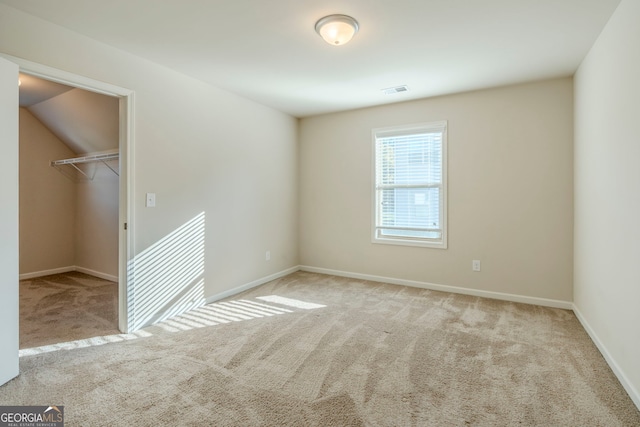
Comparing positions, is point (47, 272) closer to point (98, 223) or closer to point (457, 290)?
point (98, 223)

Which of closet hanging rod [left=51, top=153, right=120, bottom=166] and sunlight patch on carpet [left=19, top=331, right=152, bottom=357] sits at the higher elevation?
closet hanging rod [left=51, top=153, right=120, bottom=166]

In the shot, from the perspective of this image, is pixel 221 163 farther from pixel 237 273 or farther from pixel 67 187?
pixel 67 187

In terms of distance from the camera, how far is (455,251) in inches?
153

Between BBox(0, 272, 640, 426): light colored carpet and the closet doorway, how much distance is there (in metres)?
1.23

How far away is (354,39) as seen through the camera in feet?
8.26

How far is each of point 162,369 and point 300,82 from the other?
2983 mm

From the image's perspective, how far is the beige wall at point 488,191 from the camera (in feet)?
11.0

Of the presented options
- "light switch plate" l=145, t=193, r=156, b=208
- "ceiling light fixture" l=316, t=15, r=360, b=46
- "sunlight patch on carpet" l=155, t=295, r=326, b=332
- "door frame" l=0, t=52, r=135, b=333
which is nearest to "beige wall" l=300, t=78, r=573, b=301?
"sunlight patch on carpet" l=155, t=295, r=326, b=332

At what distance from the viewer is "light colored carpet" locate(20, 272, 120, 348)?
2695 millimetres

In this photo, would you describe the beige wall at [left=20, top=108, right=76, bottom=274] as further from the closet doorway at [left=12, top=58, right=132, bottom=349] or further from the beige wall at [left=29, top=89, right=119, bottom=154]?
the beige wall at [left=29, top=89, right=119, bottom=154]

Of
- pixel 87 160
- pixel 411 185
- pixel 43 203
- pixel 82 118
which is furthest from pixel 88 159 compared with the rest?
pixel 411 185

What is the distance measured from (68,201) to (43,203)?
0.31 m

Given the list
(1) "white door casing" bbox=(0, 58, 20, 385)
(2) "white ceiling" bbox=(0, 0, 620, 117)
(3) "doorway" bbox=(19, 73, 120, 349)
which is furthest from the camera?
(3) "doorway" bbox=(19, 73, 120, 349)

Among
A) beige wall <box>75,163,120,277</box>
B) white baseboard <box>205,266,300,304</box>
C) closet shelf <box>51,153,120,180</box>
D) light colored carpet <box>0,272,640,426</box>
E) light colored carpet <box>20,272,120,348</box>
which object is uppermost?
closet shelf <box>51,153,120,180</box>
